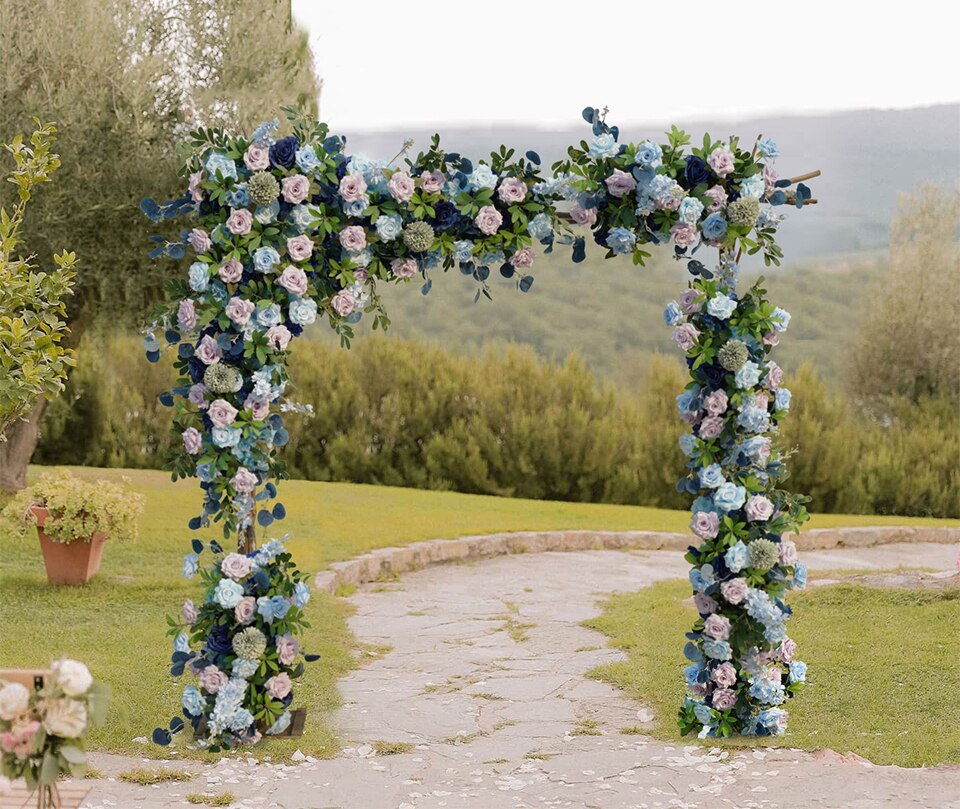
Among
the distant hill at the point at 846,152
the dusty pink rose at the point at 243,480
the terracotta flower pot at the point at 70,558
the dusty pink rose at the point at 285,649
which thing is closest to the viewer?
the dusty pink rose at the point at 243,480

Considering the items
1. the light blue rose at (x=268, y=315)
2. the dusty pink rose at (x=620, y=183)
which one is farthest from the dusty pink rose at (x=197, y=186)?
the dusty pink rose at (x=620, y=183)

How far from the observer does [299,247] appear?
5.50 meters

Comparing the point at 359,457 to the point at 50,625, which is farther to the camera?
the point at 359,457

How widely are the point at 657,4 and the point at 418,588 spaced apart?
73.5 feet

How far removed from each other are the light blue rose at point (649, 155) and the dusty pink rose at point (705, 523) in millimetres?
1658

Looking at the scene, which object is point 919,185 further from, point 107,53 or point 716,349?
point 716,349

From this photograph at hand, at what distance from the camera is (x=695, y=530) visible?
5.58 m

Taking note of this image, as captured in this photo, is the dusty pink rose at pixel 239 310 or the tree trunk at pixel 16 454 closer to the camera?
the dusty pink rose at pixel 239 310

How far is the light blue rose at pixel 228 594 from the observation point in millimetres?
5477

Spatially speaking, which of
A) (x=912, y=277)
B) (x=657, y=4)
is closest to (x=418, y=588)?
(x=912, y=277)

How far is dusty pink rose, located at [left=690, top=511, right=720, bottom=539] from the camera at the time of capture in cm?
559

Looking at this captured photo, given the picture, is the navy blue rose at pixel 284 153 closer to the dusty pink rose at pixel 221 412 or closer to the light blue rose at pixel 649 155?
the dusty pink rose at pixel 221 412

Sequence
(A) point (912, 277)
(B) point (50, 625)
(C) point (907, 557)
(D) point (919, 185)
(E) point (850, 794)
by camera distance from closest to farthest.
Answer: (E) point (850, 794), (B) point (50, 625), (C) point (907, 557), (A) point (912, 277), (D) point (919, 185)

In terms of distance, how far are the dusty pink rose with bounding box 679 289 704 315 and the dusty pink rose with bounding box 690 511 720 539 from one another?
975 mm
